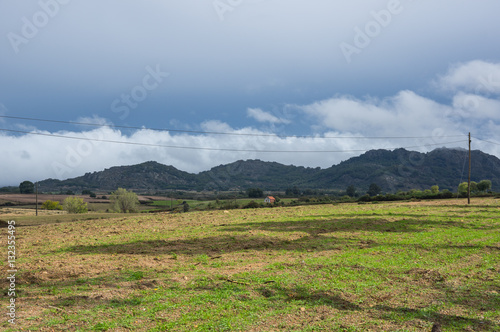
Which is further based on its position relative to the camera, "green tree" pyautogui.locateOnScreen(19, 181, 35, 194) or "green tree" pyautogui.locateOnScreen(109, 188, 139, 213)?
"green tree" pyautogui.locateOnScreen(19, 181, 35, 194)

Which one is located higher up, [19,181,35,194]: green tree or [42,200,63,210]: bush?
[19,181,35,194]: green tree

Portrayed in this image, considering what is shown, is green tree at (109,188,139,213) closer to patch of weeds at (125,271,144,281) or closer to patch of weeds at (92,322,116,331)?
patch of weeds at (125,271,144,281)

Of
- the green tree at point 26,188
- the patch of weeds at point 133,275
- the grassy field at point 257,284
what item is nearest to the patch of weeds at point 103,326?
the grassy field at point 257,284

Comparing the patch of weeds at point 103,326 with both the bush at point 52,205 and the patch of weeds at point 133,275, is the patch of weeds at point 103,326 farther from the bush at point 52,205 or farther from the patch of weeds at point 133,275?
the bush at point 52,205

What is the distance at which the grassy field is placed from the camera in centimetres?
702

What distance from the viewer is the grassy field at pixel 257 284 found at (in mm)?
7020

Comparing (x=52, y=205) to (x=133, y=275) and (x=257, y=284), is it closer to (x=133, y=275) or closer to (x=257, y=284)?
(x=133, y=275)

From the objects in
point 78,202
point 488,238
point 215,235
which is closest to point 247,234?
point 215,235

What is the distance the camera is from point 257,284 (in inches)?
377

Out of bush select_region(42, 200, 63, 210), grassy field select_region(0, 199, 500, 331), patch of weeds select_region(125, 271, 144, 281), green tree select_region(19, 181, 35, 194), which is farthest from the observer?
green tree select_region(19, 181, 35, 194)

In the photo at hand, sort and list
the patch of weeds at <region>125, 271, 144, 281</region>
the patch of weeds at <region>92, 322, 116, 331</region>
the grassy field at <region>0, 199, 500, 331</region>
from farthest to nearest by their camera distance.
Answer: the patch of weeds at <region>125, 271, 144, 281</region>, the grassy field at <region>0, 199, 500, 331</region>, the patch of weeds at <region>92, 322, 116, 331</region>

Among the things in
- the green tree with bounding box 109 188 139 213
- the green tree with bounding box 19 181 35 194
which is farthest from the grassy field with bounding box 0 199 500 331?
the green tree with bounding box 19 181 35 194

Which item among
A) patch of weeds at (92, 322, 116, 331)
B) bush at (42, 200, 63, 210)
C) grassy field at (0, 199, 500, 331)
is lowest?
bush at (42, 200, 63, 210)

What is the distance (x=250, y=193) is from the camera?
A: 122688 mm
